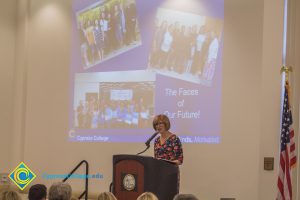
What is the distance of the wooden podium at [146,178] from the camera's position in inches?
193

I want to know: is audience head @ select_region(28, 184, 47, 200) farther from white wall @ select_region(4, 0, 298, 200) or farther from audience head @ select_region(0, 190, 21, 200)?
white wall @ select_region(4, 0, 298, 200)

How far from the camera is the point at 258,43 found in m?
6.46

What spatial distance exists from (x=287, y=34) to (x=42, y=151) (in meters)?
4.44

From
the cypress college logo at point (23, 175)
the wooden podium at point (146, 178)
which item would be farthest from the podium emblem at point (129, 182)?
the cypress college logo at point (23, 175)

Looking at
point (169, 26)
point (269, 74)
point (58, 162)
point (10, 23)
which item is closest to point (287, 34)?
point (269, 74)

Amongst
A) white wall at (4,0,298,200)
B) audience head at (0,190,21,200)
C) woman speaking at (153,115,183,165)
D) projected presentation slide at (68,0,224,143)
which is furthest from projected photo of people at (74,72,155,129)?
audience head at (0,190,21,200)

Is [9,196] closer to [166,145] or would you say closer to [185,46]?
[166,145]

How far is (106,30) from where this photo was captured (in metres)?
7.57

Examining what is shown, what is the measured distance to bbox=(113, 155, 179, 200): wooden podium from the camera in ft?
16.1

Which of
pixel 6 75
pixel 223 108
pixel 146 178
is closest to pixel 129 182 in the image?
pixel 146 178

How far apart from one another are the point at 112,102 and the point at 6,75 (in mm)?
2076

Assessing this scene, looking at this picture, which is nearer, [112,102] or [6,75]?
[112,102]

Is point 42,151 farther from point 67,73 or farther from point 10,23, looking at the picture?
point 10,23

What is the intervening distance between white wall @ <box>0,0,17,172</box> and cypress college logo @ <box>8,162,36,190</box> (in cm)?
15
